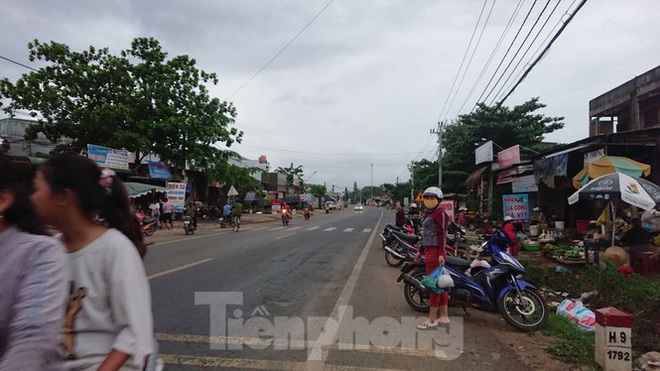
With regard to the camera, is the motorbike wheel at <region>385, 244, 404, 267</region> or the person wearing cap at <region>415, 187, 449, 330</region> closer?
the person wearing cap at <region>415, 187, 449, 330</region>

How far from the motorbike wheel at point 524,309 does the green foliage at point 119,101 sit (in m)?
21.8

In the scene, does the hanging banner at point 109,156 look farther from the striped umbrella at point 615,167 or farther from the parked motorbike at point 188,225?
the striped umbrella at point 615,167

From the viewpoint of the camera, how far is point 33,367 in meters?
1.45

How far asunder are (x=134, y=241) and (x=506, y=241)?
669 centimetres

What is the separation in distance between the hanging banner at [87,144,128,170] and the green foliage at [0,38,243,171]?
1525mm

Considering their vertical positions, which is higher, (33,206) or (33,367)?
(33,206)

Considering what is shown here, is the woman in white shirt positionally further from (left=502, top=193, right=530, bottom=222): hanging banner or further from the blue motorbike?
(left=502, top=193, right=530, bottom=222): hanging banner

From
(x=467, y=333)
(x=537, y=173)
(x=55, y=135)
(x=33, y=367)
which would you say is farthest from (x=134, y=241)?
(x=55, y=135)

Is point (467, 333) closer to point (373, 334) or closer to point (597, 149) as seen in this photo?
point (373, 334)

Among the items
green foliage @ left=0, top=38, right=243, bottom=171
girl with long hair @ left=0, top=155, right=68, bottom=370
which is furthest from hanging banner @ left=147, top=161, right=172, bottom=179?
girl with long hair @ left=0, top=155, right=68, bottom=370

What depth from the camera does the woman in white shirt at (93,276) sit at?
165cm

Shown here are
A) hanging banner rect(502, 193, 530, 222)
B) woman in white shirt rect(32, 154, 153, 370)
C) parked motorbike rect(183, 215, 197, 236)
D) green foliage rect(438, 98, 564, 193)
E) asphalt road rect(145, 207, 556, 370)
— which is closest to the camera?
woman in white shirt rect(32, 154, 153, 370)

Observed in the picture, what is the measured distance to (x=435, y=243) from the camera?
6016 millimetres

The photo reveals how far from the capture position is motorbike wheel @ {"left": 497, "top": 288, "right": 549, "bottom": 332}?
5.81 meters
